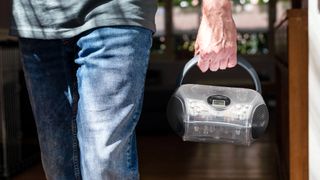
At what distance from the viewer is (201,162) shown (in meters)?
3.98

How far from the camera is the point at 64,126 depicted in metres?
1.35

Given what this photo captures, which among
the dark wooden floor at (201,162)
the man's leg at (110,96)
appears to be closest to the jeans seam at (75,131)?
the man's leg at (110,96)

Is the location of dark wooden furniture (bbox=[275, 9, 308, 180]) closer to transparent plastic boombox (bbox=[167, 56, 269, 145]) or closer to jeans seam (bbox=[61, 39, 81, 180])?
transparent plastic boombox (bbox=[167, 56, 269, 145])

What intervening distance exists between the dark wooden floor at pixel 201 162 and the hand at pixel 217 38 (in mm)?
2170

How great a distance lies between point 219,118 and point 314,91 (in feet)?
1.92

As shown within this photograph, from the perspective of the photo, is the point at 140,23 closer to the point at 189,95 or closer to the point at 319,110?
the point at 189,95

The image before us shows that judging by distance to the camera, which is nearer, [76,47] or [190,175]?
[76,47]

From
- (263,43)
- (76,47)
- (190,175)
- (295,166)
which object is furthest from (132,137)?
(263,43)

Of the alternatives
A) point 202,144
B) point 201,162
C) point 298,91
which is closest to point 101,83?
point 298,91

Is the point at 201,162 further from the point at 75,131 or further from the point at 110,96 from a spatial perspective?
the point at 110,96

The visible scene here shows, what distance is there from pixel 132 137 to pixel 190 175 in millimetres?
2352

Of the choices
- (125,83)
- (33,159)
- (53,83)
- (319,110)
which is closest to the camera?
(125,83)

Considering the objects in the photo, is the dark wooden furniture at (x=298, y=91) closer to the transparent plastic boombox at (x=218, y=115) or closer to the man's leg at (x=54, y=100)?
the transparent plastic boombox at (x=218, y=115)

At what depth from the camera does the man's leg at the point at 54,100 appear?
1.30 metres
